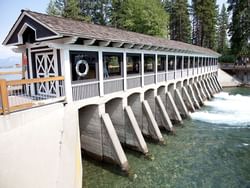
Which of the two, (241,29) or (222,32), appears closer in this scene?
(241,29)

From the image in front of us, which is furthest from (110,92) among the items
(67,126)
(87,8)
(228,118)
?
(87,8)

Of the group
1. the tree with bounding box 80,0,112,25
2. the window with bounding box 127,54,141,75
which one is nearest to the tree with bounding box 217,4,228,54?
the tree with bounding box 80,0,112,25

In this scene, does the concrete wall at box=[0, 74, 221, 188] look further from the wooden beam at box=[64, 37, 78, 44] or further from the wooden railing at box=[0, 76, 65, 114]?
the wooden beam at box=[64, 37, 78, 44]

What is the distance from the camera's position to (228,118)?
52.3 ft

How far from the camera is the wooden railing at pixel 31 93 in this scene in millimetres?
5059

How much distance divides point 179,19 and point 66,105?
44.4 metres

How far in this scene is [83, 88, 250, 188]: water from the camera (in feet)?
25.0

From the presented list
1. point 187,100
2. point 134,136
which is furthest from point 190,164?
point 187,100

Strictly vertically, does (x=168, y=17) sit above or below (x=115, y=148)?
above

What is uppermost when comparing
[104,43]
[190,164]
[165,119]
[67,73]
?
[104,43]

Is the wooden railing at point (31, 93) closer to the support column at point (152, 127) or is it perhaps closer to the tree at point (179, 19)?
the support column at point (152, 127)

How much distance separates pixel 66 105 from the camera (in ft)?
23.5

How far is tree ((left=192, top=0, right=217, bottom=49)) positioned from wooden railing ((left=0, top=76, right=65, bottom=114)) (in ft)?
137

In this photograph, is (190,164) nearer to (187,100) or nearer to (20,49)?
(187,100)
